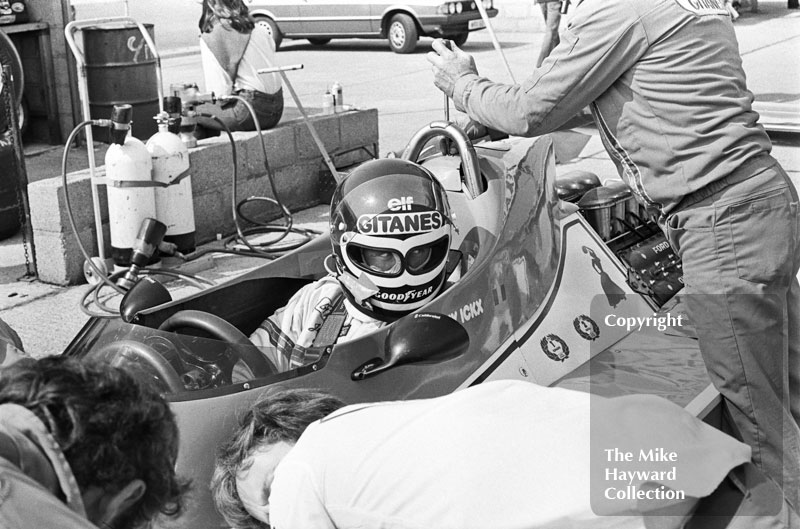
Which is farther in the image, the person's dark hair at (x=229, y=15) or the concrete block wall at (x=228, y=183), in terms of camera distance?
the person's dark hair at (x=229, y=15)

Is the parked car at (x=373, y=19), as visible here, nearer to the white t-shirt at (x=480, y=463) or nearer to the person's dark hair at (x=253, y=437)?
the person's dark hair at (x=253, y=437)

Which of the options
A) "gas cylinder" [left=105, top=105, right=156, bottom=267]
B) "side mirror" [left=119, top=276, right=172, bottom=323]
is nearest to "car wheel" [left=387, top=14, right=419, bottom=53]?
"gas cylinder" [left=105, top=105, right=156, bottom=267]

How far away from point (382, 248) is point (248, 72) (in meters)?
5.33

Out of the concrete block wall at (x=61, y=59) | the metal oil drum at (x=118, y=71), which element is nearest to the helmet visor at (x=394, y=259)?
the metal oil drum at (x=118, y=71)

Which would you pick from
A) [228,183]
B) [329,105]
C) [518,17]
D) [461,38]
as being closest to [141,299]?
[228,183]

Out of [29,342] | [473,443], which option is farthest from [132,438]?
[29,342]

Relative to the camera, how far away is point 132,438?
1.64 m

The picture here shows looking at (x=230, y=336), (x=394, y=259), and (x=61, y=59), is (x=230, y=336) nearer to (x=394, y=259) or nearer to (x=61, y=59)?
(x=394, y=259)

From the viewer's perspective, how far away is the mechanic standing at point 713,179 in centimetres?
317

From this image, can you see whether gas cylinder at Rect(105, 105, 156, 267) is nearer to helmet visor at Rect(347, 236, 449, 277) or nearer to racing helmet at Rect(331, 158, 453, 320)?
racing helmet at Rect(331, 158, 453, 320)

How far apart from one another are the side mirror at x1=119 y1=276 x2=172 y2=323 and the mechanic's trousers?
1672mm

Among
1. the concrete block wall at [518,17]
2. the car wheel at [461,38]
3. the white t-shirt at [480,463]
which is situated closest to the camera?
the white t-shirt at [480,463]

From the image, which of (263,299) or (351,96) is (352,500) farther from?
(351,96)

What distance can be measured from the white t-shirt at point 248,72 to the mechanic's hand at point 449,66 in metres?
4.56
